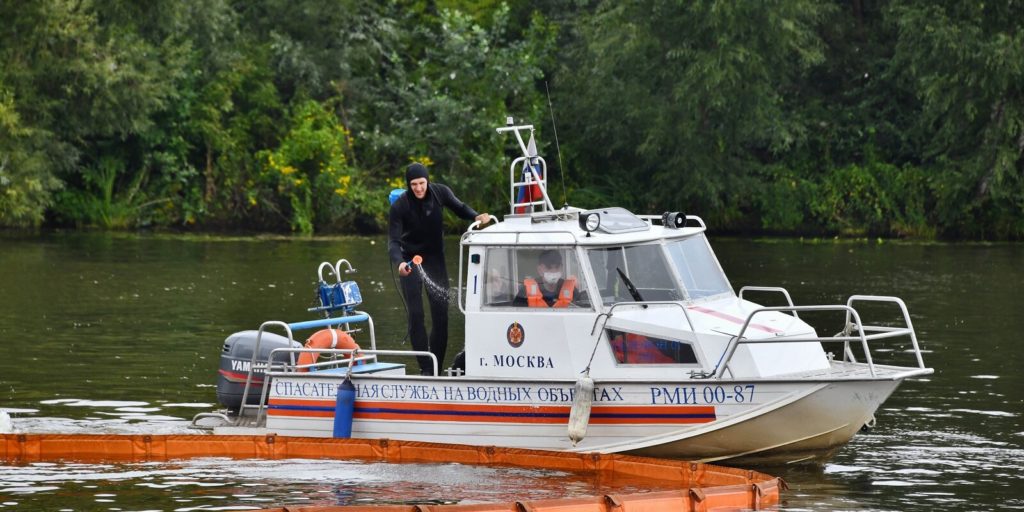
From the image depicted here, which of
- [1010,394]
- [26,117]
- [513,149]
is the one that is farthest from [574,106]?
[1010,394]

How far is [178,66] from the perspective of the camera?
44.7 m

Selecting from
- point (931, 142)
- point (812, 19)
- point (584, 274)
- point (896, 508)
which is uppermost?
point (812, 19)

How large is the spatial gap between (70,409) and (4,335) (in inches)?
265

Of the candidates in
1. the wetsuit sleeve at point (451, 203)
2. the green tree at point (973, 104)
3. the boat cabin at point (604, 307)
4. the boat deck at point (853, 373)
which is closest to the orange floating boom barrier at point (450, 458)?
the boat cabin at point (604, 307)

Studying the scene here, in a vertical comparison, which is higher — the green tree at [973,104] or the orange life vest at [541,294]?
the green tree at [973,104]

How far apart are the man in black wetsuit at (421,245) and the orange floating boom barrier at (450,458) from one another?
112 cm

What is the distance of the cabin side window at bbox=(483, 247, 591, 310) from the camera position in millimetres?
14430

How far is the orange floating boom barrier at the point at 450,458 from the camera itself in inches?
494

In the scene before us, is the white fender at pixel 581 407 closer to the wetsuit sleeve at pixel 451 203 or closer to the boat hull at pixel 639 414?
the boat hull at pixel 639 414

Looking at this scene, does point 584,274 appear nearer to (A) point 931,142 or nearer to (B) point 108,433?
(B) point 108,433

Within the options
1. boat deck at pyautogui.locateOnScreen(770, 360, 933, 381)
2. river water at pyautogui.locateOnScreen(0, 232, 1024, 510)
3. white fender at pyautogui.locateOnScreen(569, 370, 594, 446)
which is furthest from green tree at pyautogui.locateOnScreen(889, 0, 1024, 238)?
white fender at pyautogui.locateOnScreen(569, 370, 594, 446)

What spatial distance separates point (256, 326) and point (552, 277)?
11071mm

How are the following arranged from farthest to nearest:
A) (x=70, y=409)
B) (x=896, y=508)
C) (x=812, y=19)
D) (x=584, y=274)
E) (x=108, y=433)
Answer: (x=812, y=19), (x=70, y=409), (x=108, y=433), (x=584, y=274), (x=896, y=508)

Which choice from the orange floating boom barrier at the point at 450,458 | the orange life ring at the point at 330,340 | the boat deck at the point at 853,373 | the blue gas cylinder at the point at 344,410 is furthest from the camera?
the orange life ring at the point at 330,340
